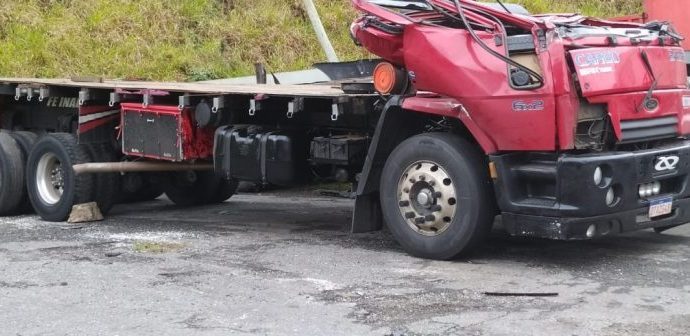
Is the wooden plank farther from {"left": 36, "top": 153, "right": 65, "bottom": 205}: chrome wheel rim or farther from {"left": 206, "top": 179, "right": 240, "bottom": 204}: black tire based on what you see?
{"left": 206, "top": 179, "right": 240, "bottom": 204}: black tire

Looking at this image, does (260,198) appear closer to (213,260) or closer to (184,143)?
(184,143)

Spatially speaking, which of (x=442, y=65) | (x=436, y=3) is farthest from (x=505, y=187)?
(x=436, y=3)

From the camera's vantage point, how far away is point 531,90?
654 cm

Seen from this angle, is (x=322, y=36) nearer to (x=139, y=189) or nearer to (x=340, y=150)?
(x=139, y=189)

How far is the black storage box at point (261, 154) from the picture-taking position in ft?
27.3

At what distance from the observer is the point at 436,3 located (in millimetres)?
7074

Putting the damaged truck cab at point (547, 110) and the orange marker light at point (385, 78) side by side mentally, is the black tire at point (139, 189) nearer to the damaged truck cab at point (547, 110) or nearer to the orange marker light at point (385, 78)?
the orange marker light at point (385, 78)

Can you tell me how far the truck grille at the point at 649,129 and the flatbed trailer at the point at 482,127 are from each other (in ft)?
0.04

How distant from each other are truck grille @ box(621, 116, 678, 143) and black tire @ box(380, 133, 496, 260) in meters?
1.06

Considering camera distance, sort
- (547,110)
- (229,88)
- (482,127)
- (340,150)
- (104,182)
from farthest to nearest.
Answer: (104,182)
(229,88)
(340,150)
(482,127)
(547,110)

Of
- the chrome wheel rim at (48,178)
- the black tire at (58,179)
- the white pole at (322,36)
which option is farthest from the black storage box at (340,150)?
the white pole at (322,36)

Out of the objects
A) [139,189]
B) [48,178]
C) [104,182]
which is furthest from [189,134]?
[139,189]

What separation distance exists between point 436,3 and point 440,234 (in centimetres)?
177

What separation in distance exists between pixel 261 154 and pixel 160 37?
9.77m
